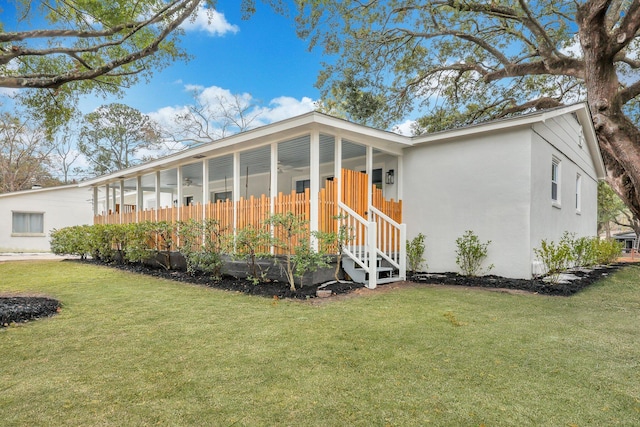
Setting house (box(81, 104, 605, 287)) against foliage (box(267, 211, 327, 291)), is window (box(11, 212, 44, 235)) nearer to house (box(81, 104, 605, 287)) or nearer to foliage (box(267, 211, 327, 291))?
house (box(81, 104, 605, 287))

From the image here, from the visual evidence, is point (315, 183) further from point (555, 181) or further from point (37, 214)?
point (37, 214)

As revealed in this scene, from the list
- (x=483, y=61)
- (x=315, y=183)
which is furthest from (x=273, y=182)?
(x=483, y=61)

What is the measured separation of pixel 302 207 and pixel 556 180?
6882 millimetres

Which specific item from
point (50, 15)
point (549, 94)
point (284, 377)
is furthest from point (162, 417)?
point (549, 94)

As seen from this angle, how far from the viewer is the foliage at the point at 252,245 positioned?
650cm

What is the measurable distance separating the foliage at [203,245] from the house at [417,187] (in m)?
0.40

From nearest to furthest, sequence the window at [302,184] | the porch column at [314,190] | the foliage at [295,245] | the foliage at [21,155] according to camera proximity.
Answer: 1. the foliage at [295,245]
2. the porch column at [314,190]
3. the window at [302,184]
4. the foliage at [21,155]

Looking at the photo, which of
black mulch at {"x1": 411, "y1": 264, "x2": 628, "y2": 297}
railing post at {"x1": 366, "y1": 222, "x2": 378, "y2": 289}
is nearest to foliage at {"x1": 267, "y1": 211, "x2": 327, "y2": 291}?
railing post at {"x1": 366, "y1": 222, "x2": 378, "y2": 289}

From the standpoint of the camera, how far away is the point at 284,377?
8.79ft

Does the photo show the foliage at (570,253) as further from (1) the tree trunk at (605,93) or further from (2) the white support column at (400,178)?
(2) the white support column at (400,178)

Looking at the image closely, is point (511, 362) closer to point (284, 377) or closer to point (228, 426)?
point (284, 377)

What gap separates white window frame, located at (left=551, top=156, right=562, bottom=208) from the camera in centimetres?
868

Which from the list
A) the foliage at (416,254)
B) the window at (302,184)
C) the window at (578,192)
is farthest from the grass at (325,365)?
the window at (578,192)

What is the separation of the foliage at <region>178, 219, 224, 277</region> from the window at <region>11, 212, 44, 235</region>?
1436cm
